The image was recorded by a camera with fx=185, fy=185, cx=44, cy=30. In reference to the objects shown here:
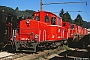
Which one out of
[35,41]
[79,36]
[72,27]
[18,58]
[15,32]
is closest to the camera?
[18,58]

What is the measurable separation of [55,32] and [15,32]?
11.6 ft

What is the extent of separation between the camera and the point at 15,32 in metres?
14.7

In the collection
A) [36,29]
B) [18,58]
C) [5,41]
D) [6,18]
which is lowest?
[18,58]

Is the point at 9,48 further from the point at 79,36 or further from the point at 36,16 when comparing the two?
the point at 79,36

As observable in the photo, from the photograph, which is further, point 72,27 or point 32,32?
point 72,27

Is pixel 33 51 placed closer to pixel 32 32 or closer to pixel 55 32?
pixel 32 32

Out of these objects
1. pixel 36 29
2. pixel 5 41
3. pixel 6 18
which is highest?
pixel 6 18

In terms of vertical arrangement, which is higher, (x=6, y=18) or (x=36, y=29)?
(x=6, y=18)

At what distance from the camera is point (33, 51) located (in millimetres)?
13836

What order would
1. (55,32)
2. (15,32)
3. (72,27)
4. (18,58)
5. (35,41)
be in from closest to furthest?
(18,58) < (35,41) < (15,32) < (55,32) < (72,27)

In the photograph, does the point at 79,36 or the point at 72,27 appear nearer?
the point at 79,36

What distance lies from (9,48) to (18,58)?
547 centimetres

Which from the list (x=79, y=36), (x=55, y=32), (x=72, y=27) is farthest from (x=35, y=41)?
(x=72, y=27)

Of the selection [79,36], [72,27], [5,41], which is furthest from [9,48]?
[72,27]
